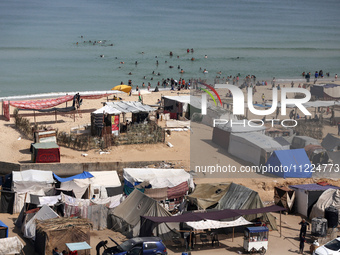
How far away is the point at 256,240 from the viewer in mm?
14578

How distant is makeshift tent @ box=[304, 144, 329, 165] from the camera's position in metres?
21.2

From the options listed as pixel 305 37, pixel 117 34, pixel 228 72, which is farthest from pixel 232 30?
pixel 228 72

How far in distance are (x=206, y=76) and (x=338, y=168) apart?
128 ft

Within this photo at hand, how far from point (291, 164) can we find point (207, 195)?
14.9 feet

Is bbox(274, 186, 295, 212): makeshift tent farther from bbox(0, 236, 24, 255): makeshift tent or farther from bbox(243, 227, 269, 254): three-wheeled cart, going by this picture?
bbox(0, 236, 24, 255): makeshift tent

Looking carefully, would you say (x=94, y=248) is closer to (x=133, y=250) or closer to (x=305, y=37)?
(x=133, y=250)

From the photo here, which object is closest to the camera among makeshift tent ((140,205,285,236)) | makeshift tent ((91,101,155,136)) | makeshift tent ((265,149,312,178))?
makeshift tent ((140,205,285,236))

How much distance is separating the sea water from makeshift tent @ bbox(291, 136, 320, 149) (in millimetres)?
33992

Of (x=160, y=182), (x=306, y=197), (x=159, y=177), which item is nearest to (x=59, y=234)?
(x=160, y=182)

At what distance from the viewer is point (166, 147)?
25.4 metres

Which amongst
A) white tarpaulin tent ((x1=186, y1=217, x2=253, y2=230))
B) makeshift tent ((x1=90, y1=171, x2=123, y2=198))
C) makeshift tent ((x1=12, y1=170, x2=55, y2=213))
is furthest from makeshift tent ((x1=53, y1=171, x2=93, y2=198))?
white tarpaulin tent ((x1=186, y1=217, x2=253, y2=230))

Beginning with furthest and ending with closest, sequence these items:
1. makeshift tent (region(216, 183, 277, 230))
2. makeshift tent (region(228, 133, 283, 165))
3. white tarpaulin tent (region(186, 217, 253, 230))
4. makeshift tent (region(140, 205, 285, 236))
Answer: makeshift tent (region(228, 133, 283, 165)) < makeshift tent (region(216, 183, 277, 230)) < makeshift tent (region(140, 205, 285, 236)) < white tarpaulin tent (region(186, 217, 253, 230))

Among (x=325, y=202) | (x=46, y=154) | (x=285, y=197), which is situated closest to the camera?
(x=325, y=202)

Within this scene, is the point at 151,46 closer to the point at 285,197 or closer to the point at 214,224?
the point at 285,197
